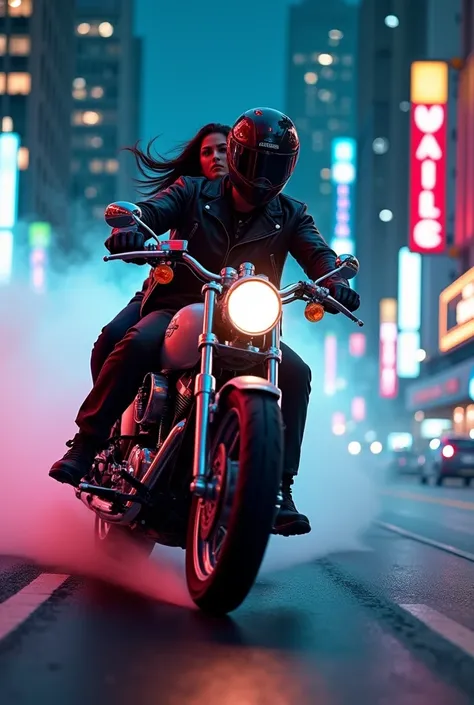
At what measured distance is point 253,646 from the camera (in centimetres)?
389

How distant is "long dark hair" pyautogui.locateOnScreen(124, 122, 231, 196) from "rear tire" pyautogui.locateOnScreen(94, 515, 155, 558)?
192 centimetres

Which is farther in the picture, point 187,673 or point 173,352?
point 173,352

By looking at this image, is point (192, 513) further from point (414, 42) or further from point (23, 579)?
point (414, 42)

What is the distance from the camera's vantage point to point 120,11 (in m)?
144

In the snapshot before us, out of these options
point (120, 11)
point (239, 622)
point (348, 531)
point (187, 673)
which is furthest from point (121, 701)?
point (120, 11)

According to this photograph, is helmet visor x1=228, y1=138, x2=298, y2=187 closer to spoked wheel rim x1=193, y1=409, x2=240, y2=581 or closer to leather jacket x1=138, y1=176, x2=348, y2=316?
leather jacket x1=138, y1=176, x2=348, y2=316

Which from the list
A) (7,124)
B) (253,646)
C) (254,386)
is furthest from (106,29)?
(253,646)

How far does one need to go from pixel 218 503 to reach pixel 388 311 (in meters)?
70.6

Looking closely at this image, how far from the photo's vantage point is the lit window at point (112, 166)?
140000 millimetres

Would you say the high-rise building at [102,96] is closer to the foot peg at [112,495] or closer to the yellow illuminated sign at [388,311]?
the yellow illuminated sign at [388,311]

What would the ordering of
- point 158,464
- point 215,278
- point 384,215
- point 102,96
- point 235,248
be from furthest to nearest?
point 102,96 < point 384,215 < point 235,248 < point 158,464 < point 215,278

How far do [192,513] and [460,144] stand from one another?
4332 cm

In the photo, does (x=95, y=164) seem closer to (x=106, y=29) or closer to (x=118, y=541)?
(x=106, y=29)

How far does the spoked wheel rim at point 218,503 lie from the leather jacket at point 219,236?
1205mm
